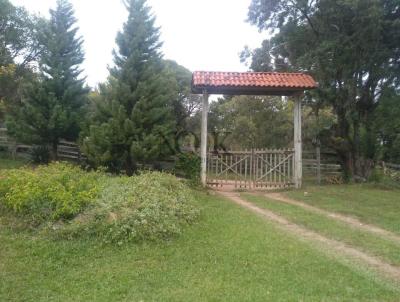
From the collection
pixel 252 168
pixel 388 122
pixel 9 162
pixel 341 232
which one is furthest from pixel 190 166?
pixel 9 162

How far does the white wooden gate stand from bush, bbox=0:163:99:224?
670cm

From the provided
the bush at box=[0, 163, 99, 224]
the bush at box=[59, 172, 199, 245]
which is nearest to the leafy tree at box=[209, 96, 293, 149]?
the bush at box=[59, 172, 199, 245]

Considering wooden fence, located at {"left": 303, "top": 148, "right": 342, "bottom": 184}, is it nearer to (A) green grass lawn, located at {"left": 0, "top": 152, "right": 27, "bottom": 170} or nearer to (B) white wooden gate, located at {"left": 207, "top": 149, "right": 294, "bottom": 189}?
(B) white wooden gate, located at {"left": 207, "top": 149, "right": 294, "bottom": 189}

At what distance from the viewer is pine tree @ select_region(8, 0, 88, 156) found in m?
18.8

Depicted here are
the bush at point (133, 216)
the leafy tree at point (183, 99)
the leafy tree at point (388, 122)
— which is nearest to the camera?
the bush at point (133, 216)

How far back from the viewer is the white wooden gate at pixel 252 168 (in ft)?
49.3

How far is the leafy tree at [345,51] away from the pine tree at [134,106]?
17.3 feet

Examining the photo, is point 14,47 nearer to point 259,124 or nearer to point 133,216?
point 259,124

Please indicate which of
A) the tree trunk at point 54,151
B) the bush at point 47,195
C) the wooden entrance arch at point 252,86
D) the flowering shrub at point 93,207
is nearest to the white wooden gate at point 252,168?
the wooden entrance arch at point 252,86

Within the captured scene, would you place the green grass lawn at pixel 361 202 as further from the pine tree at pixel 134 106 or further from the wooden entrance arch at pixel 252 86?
the pine tree at pixel 134 106

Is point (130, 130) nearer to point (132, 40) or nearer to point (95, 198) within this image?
point (132, 40)

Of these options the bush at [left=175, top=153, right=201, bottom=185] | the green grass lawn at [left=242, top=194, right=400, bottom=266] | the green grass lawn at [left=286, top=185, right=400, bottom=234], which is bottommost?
the green grass lawn at [left=242, top=194, right=400, bottom=266]

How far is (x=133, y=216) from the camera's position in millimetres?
7125

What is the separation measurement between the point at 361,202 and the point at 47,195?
8817mm
